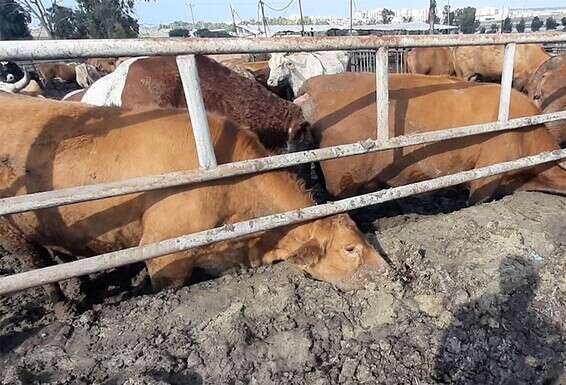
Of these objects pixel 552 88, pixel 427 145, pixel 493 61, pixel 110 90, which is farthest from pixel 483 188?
pixel 493 61

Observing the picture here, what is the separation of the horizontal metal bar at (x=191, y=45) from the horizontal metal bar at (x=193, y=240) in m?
1.01

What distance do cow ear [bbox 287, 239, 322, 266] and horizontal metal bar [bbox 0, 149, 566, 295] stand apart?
29 centimetres

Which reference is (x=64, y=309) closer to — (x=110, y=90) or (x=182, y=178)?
(x=182, y=178)

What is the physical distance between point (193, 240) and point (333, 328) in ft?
3.14

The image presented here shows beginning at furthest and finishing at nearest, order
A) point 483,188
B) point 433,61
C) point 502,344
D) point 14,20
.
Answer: point 14,20
point 433,61
point 483,188
point 502,344

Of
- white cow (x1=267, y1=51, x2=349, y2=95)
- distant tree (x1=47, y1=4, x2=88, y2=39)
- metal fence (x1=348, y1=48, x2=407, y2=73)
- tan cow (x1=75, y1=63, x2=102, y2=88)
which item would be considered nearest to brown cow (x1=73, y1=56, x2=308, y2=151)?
white cow (x1=267, y1=51, x2=349, y2=95)

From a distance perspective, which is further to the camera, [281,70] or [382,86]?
[281,70]

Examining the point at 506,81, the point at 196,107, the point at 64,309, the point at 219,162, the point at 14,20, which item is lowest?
the point at 64,309

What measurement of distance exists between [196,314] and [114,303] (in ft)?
2.19

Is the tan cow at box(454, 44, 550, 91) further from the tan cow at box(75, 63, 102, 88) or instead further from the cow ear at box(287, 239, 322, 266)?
the tan cow at box(75, 63, 102, 88)

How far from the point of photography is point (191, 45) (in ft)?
7.74

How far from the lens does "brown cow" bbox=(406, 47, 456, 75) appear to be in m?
13.0

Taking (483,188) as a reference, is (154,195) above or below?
above

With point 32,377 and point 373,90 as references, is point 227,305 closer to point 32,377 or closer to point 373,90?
point 32,377
